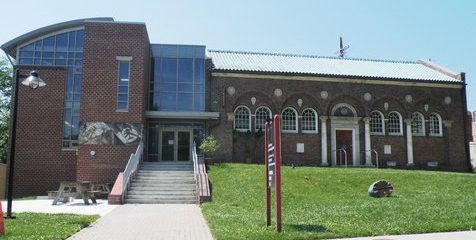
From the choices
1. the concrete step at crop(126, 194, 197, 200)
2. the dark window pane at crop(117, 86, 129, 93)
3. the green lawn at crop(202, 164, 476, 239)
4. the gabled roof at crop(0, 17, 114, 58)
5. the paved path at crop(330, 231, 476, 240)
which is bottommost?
the concrete step at crop(126, 194, 197, 200)

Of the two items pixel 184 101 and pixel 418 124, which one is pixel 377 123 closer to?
pixel 418 124

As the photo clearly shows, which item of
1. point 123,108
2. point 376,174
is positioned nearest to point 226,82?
point 123,108

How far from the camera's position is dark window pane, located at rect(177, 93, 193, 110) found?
85.7 feet

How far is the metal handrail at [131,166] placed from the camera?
1754 centimetres

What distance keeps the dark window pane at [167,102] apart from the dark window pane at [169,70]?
40.2 inches

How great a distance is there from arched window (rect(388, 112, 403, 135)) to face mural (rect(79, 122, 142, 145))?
16252 mm

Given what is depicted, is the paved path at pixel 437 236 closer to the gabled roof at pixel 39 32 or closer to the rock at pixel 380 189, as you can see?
the rock at pixel 380 189

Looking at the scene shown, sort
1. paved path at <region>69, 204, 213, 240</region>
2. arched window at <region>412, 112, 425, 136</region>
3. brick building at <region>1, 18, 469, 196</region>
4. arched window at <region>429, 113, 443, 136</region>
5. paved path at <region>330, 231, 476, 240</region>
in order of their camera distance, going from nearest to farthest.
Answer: paved path at <region>330, 231, 476, 240</region>
paved path at <region>69, 204, 213, 240</region>
brick building at <region>1, 18, 469, 196</region>
arched window at <region>412, 112, 425, 136</region>
arched window at <region>429, 113, 443, 136</region>

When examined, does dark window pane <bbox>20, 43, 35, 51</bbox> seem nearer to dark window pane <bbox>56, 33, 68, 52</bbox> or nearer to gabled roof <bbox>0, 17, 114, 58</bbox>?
gabled roof <bbox>0, 17, 114, 58</bbox>

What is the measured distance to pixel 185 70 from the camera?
2661cm

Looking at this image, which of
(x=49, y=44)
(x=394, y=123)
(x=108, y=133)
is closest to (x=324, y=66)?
(x=394, y=123)

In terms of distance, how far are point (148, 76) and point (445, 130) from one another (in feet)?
64.8

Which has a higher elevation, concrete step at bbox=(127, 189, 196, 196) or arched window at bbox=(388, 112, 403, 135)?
arched window at bbox=(388, 112, 403, 135)

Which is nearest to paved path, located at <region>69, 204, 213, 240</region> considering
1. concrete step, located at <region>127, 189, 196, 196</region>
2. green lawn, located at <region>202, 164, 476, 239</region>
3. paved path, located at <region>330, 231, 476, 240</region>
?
green lawn, located at <region>202, 164, 476, 239</region>
